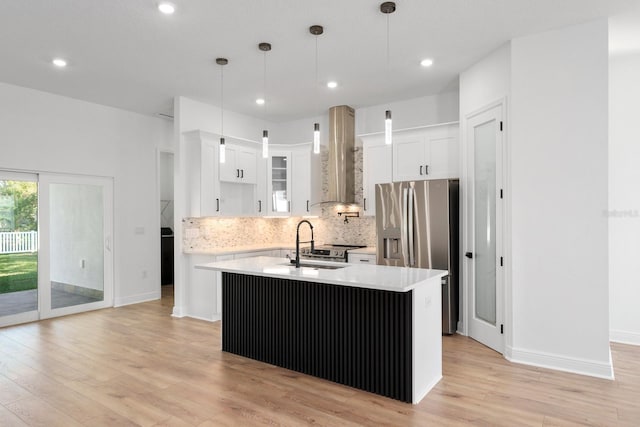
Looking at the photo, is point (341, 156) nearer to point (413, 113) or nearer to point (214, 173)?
point (413, 113)

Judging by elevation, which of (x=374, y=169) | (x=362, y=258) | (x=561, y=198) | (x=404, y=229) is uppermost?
(x=374, y=169)

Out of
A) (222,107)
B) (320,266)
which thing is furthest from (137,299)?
(320,266)

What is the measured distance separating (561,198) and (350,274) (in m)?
2.02

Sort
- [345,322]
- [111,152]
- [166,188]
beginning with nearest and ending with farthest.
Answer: [345,322]
[111,152]
[166,188]

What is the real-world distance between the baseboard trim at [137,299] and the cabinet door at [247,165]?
246 centimetres

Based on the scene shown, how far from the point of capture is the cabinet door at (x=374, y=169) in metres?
5.40

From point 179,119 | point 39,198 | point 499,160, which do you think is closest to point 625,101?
point 499,160

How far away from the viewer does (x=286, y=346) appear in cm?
357

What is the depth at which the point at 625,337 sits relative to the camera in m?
4.19

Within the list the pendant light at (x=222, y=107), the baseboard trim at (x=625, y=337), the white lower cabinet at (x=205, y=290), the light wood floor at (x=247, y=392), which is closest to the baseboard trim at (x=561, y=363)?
the light wood floor at (x=247, y=392)

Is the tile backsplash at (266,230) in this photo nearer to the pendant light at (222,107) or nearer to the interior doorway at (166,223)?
the pendant light at (222,107)

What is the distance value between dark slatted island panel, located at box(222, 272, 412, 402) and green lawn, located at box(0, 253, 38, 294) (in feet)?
9.95

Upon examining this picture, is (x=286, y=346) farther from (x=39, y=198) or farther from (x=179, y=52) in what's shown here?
(x=39, y=198)

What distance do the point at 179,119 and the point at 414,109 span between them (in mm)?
3314
